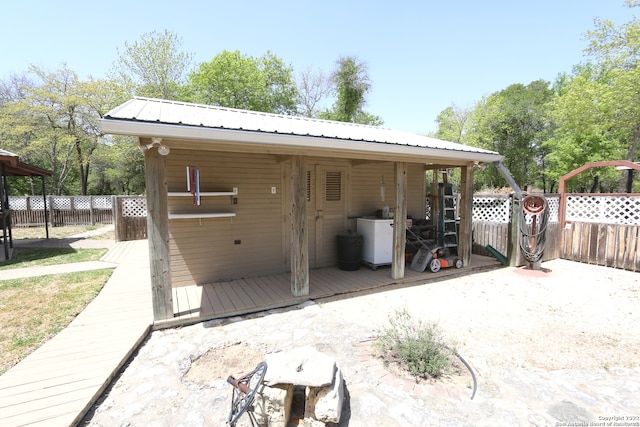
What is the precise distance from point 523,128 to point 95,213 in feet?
81.4

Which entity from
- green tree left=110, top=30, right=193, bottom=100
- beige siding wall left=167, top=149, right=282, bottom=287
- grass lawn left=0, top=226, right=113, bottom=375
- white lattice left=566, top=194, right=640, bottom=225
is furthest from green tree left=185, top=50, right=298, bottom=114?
white lattice left=566, top=194, right=640, bottom=225

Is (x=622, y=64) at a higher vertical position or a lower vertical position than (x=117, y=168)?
higher

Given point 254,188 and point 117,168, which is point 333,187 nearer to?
point 254,188

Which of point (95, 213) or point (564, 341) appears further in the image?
point (95, 213)

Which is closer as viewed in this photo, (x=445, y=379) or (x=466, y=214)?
(x=445, y=379)

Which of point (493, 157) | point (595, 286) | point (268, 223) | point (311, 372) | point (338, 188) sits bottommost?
point (595, 286)

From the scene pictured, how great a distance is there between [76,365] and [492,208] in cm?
808

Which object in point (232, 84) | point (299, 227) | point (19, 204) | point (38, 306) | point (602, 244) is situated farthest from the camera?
point (232, 84)

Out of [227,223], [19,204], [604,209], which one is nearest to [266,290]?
[227,223]

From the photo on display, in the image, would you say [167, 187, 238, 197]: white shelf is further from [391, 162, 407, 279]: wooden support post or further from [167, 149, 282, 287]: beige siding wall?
[391, 162, 407, 279]: wooden support post

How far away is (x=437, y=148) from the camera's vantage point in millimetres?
4742

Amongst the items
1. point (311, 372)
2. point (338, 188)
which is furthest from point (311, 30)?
point (311, 372)

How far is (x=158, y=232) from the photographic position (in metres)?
3.20

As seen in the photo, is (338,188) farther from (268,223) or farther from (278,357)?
(278,357)
